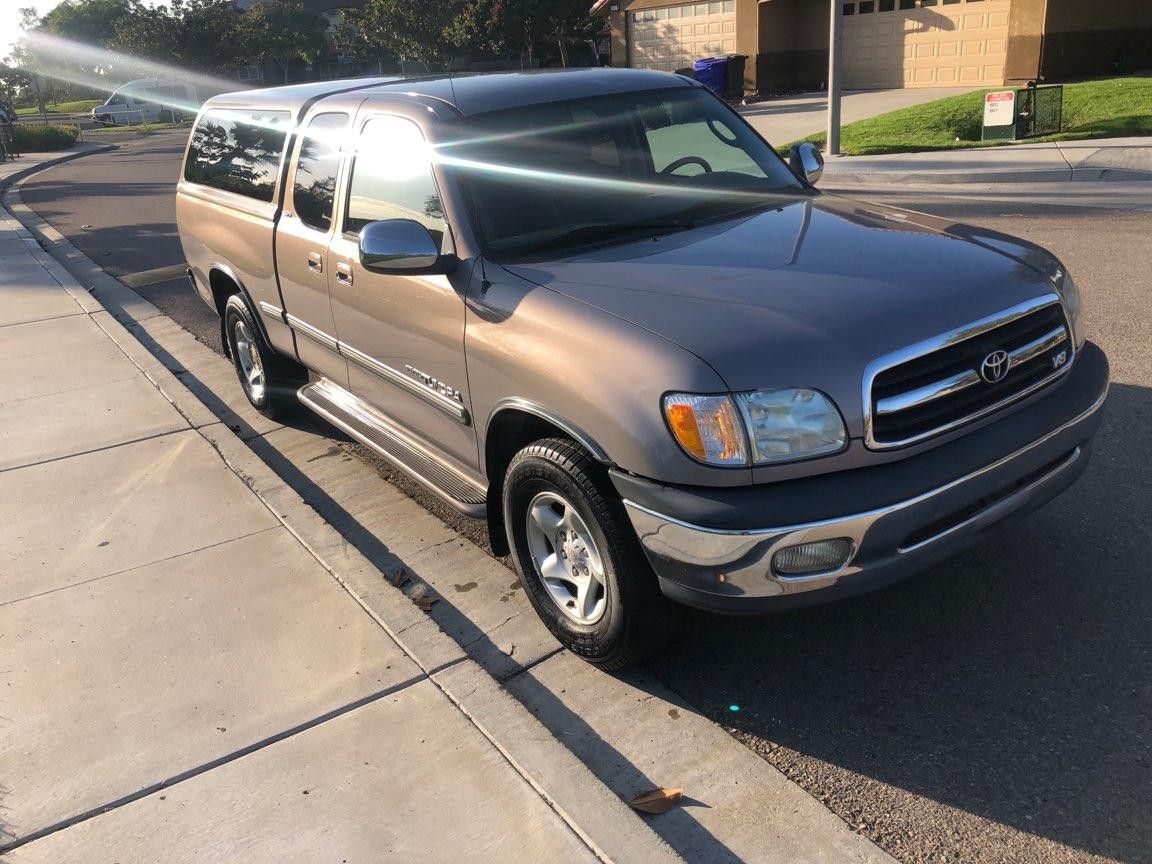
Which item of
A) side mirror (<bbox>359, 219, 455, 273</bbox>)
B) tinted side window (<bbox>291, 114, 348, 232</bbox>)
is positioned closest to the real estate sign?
tinted side window (<bbox>291, 114, 348, 232</bbox>)

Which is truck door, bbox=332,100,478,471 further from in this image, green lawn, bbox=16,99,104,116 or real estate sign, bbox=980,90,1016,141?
green lawn, bbox=16,99,104,116

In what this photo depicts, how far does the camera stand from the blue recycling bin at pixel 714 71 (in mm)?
26297

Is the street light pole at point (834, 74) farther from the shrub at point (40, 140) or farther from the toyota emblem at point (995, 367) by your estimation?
the shrub at point (40, 140)

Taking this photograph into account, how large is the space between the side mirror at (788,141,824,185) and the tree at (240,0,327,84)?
57.8 meters

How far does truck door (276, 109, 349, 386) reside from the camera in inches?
185

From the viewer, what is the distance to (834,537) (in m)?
2.80

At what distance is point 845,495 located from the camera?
9.24 ft

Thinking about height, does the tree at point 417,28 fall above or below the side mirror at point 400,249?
above

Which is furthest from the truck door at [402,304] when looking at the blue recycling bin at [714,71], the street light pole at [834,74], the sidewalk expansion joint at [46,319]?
the blue recycling bin at [714,71]

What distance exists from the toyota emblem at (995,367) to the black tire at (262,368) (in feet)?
13.1

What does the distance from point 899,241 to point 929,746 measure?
1.74 m

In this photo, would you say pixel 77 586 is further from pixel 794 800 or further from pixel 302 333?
pixel 794 800

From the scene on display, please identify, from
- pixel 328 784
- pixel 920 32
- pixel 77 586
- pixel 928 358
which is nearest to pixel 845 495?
pixel 928 358

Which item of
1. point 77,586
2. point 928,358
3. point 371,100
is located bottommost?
point 77,586
